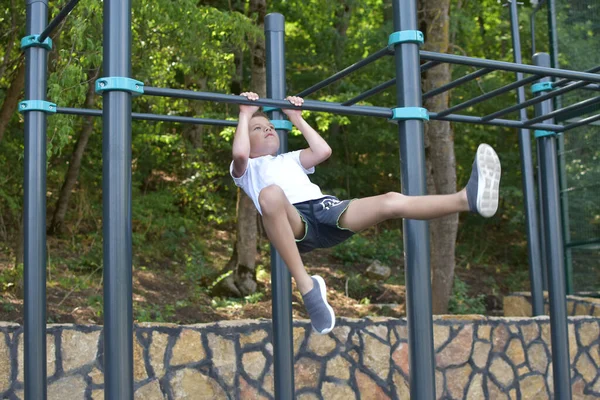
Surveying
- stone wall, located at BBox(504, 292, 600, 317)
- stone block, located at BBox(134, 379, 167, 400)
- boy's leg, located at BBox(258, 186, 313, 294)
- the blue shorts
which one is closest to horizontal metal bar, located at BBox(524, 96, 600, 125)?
the blue shorts

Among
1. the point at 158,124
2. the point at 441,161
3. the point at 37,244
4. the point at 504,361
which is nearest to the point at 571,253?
the point at 441,161

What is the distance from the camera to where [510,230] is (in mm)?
14609

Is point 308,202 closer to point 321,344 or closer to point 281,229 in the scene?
point 281,229

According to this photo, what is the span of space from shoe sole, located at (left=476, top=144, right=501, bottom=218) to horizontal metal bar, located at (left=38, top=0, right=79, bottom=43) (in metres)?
1.67

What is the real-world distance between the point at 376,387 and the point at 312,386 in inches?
18.2

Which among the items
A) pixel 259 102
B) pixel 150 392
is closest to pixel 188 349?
pixel 150 392

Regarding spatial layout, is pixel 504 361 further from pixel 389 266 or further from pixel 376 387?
pixel 389 266

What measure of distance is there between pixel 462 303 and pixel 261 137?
19.8ft

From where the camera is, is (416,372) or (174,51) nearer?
(416,372)

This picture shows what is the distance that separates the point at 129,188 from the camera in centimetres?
271

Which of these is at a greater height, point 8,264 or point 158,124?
Answer: point 158,124

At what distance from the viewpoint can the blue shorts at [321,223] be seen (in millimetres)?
3338

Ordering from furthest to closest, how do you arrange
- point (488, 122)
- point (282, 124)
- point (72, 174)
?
point (72, 174) < point (488, 122) < point (282, 124)

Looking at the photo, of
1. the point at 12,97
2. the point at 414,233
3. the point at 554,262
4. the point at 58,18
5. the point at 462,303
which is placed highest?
the point at 12,97
